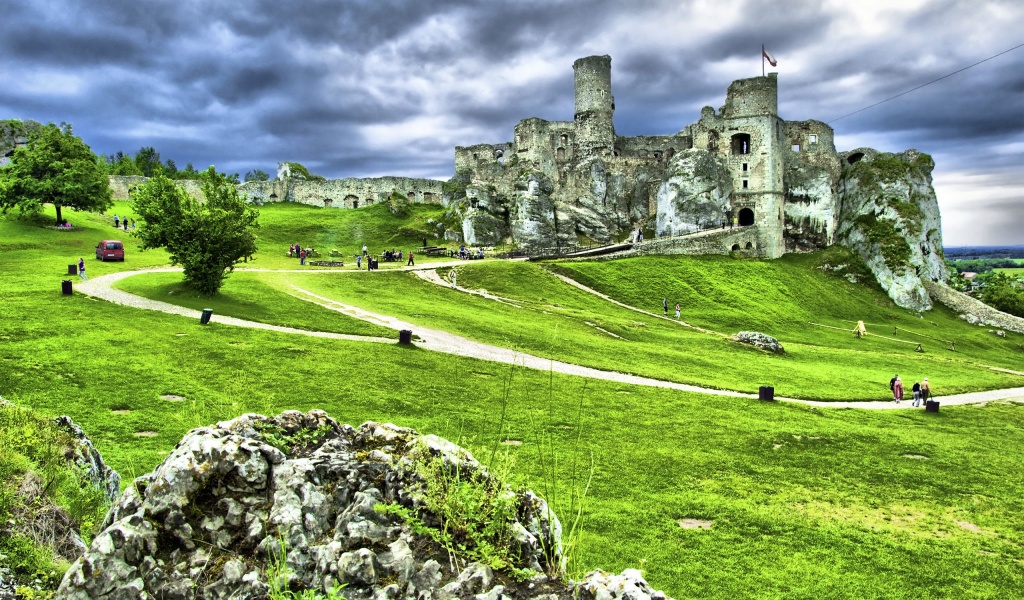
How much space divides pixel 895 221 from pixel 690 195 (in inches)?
1106

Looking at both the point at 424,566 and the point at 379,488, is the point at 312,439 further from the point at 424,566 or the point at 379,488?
the point at 424,566

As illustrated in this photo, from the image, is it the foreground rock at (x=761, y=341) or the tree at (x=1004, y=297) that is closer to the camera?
the foreground rock at (x=761, y=341)

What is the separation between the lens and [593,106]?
285 feet

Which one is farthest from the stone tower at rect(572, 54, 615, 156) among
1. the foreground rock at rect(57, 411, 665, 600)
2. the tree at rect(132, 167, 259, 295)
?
the foreground rock at rect(57, 411, 665, 600)

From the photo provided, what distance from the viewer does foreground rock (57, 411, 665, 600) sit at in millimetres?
5383

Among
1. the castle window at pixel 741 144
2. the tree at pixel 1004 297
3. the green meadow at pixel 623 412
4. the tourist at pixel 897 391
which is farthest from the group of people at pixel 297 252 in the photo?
the tree at pixel 1004 297

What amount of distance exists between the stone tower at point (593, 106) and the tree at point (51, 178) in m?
56.2

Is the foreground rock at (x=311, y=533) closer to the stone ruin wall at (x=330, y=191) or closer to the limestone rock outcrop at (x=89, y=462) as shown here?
the limestone rock outcrop at (x=89, y=462)

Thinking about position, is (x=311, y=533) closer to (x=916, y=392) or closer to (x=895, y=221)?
(x=916, y=392)

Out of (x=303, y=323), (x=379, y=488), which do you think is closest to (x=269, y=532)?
(x=379, y=488)

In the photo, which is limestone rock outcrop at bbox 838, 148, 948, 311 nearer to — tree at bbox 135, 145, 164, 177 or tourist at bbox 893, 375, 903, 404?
tourist at bbox 893, 375, 903, 404

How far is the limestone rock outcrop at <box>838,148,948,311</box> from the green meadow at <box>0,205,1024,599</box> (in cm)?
2947

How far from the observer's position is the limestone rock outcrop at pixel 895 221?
80.4m

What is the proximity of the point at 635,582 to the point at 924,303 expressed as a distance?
8891 cm
